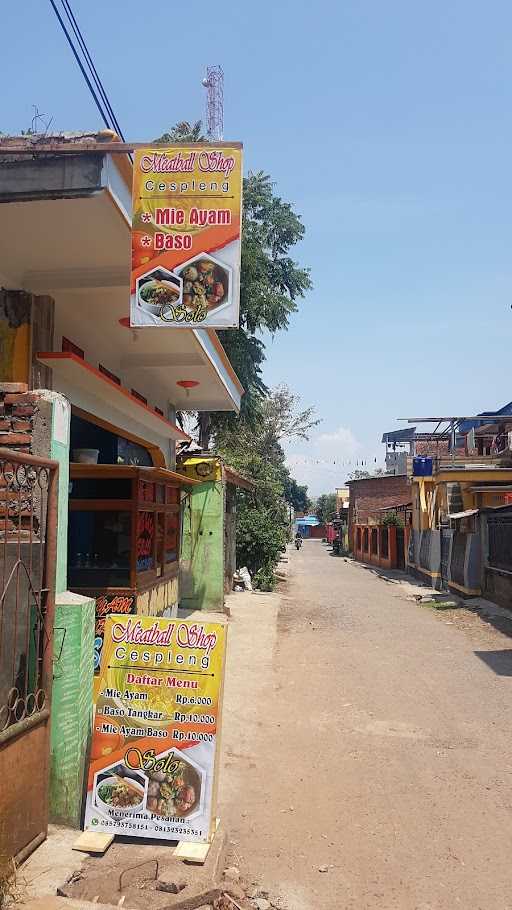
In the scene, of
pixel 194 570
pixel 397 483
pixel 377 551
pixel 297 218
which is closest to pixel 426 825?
pixel 194 570

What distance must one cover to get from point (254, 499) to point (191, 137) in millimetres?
11495

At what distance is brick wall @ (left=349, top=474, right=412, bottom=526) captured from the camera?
150 ft

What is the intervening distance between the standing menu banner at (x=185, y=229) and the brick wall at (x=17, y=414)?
1.06 meters

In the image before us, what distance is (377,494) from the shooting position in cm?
4716

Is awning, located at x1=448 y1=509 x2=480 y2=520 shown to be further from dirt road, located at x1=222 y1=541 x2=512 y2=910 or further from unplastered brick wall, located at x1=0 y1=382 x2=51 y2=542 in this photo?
unplastered brick wall, located at x1=0 y1=382 x2=51 y2=542

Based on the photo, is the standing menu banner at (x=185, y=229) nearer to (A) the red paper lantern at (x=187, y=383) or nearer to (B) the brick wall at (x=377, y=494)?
(A) the red paper lantern at (x=187, y=383)

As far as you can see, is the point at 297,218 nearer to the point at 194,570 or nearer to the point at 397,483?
the point at 194,570

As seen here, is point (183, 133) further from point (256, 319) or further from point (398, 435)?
point (398, 435)

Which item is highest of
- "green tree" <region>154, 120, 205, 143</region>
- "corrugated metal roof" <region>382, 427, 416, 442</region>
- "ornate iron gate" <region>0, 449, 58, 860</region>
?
"green tree" <region>154, 120, 205, 143</region>

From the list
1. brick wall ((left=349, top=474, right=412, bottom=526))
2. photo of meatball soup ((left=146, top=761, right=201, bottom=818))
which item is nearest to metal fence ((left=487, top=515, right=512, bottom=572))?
photo of meatball soup ((left=146, top=761, right=201, bottom=818))

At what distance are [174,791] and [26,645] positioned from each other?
1.18 metres

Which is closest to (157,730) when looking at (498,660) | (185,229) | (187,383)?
(185,229)

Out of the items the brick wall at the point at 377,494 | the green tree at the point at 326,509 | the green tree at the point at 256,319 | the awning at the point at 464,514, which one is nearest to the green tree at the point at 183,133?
the green tree at the point at 256,319

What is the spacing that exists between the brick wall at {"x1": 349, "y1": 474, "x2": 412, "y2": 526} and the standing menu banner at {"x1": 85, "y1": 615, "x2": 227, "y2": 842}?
4102cm
